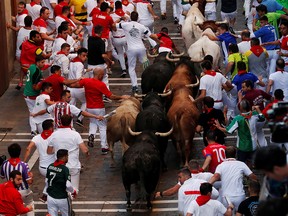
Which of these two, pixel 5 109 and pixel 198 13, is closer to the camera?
pixel 5 109

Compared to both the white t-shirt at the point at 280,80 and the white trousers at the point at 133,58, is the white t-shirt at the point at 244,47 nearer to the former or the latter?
the white t-shirt at the point at 280,80

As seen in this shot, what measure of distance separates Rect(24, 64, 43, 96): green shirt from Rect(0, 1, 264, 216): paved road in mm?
1246

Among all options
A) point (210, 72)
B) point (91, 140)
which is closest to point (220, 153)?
point (210, 72)

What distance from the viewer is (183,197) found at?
1647 cm

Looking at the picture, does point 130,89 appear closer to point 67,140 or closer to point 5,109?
point 5,109

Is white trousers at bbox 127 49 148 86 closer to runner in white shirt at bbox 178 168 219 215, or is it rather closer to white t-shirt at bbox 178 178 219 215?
runner in white shirt at bbox 178 168 219 215

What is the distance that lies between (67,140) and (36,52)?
20.9ft

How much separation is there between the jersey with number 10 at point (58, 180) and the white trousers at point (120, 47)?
33.8ft

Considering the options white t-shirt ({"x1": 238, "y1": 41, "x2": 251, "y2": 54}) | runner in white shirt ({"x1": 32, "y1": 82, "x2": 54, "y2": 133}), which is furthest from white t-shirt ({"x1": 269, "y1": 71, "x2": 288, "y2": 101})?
runner in white shirt ({"x1": 32, "y1": 82, "x2": 54, "y2": 133})

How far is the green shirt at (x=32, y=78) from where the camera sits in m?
22.7

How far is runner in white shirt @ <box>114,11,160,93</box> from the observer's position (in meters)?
25.4

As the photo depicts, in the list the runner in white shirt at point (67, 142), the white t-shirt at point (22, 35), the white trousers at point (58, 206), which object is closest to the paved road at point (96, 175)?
the runner in white shirt at point (67, 142)

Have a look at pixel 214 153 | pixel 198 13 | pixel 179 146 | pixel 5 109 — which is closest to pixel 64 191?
pixel 214 153

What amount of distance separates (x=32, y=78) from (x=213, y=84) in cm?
450
